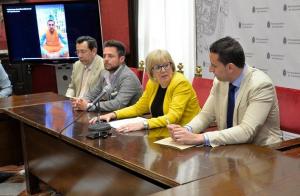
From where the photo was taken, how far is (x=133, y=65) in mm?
5012

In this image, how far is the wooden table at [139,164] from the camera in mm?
1581

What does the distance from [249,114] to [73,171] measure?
1166 millimetres

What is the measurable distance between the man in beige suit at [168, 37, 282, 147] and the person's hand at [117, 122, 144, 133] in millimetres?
285

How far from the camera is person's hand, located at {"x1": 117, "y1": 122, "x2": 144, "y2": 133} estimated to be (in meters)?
2.44

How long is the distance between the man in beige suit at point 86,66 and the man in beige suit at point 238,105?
1.81m

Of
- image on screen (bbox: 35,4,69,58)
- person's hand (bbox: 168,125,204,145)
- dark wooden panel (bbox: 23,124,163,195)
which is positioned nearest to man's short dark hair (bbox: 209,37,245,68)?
person's hand (bbox: 168,125,204,145)

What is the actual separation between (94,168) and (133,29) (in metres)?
2.85

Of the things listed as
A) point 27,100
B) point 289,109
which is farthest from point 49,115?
point 289,109

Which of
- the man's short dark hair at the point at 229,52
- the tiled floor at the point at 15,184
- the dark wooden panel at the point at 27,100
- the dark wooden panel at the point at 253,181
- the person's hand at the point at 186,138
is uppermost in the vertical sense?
the man's short dark hair at the point at 229,52

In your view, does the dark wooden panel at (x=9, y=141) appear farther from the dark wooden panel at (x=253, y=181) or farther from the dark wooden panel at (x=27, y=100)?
the dark wooden panel at (x=253, y=181)

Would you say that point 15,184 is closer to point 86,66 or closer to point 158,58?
point 86,66

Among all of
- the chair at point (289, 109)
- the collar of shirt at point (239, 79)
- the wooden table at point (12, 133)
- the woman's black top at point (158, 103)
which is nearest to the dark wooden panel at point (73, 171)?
the wooden table at point (12, 133)

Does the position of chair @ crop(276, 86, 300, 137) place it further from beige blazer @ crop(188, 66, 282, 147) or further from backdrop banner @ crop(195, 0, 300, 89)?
backdrop banner @ crop(195, 0, 300, 89)


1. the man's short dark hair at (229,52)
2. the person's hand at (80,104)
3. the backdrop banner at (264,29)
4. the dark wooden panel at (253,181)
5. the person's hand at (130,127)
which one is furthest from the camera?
the backdrop banner at (264,29)
